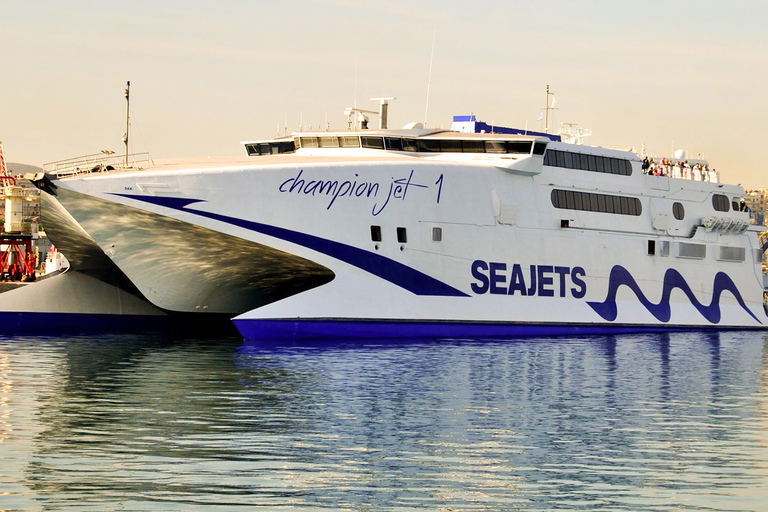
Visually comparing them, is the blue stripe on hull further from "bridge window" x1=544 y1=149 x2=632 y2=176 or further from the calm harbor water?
"bridge window" x1=544 y1=149 x2=632 y2=176

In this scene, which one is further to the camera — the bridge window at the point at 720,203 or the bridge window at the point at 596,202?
the bridge window at the point at 720,203

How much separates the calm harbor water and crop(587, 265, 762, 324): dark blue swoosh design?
644 centimetres

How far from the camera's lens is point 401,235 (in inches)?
1157

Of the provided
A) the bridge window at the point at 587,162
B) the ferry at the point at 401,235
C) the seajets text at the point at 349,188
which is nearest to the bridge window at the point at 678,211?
the ferry at the point at 401,235

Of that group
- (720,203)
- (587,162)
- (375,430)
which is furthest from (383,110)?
(375,430)

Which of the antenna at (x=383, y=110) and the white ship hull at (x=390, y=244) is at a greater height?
the antenna at (x=383, y=110)

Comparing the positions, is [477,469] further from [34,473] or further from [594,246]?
[594,246]

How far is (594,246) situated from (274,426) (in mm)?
19922

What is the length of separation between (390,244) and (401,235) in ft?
1.56

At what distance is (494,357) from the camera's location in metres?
26.7

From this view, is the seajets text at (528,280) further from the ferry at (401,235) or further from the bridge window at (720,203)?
the bridge window at (720,203)

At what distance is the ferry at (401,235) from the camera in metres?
27.5

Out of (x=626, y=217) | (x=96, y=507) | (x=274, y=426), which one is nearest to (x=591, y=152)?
(x=626, y=217)

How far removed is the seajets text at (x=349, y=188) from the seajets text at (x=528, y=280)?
2.76 meters
